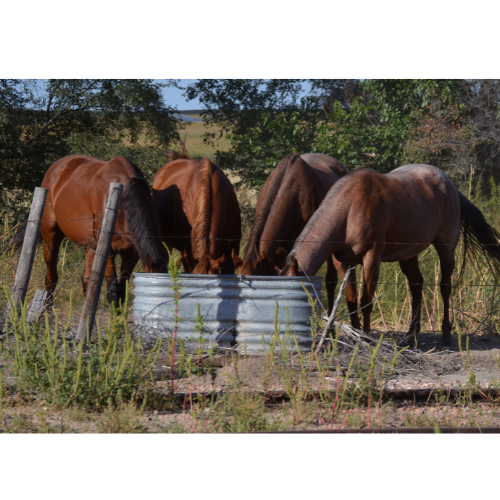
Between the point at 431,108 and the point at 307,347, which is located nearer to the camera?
the point at 307,347

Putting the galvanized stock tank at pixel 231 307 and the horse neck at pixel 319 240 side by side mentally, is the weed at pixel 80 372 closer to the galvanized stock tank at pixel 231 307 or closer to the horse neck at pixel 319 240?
the galvanized stock tank at pixel 231 307

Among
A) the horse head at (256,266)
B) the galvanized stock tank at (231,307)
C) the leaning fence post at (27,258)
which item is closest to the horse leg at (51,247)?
the leaning fence post at (27,258)

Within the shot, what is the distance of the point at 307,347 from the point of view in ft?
15.8

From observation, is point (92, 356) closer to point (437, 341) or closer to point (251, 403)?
point (251, 403)

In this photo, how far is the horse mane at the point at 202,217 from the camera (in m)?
5.48

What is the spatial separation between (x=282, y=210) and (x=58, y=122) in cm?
454

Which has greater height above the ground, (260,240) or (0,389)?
(260,240)

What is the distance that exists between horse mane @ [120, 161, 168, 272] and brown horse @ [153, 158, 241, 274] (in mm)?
179

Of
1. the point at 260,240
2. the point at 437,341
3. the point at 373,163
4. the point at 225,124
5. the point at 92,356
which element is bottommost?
the point at 437,341

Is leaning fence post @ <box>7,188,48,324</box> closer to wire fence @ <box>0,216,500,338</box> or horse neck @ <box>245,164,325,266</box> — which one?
wire fence @ <box>0,216,500,338</box>

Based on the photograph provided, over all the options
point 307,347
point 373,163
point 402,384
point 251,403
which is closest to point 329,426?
point 251,403

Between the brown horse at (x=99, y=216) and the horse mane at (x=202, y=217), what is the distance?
0.34m

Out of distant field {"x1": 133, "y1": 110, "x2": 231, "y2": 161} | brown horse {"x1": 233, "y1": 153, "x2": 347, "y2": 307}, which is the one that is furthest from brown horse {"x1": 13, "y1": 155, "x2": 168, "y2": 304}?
distant field {"x1": 133, "y1": 110, "x2": 231, "y2": 161}

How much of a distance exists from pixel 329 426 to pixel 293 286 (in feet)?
Answer: 4.84
